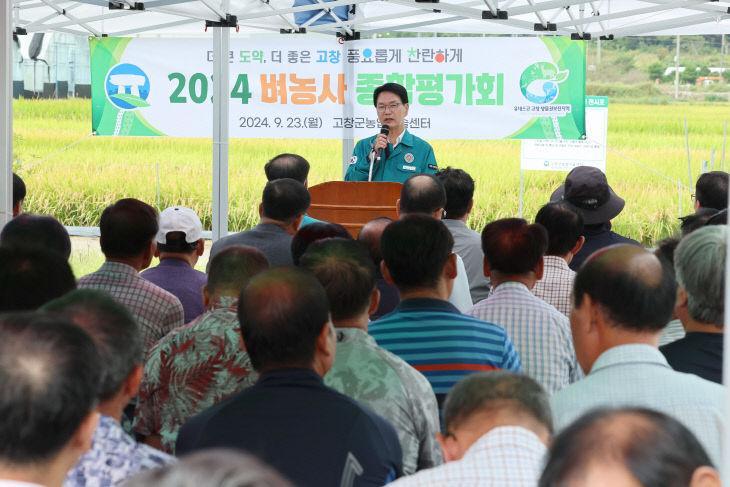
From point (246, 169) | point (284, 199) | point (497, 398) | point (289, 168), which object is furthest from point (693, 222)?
point (246, 169)

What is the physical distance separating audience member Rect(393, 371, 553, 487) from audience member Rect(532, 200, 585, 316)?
6.24 ft

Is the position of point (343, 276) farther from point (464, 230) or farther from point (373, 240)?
point (464, 230)

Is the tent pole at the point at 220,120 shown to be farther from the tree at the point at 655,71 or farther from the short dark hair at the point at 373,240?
the tree at the point at 655,71

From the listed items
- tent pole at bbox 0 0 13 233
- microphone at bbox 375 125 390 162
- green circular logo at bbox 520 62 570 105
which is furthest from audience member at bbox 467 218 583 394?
green circular logo at bbox 520 62 570 105

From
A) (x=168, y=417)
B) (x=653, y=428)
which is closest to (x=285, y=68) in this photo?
(x=168, y=417)

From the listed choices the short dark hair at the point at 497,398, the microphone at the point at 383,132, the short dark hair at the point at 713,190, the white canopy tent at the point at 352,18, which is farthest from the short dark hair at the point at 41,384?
the white canopy tent at the point at 352,18

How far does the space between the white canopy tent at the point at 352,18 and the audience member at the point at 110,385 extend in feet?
15.8

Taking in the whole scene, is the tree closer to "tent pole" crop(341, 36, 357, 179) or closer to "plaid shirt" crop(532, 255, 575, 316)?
"tent pole" crop(341, 36, 357, 179)

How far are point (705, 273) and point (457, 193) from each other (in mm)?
2188

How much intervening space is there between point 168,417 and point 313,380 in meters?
0.71

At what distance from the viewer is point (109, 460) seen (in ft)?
5.44

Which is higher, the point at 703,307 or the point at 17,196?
the point at 17,196

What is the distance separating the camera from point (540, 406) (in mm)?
1719

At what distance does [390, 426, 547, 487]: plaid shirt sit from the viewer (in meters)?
1.50
